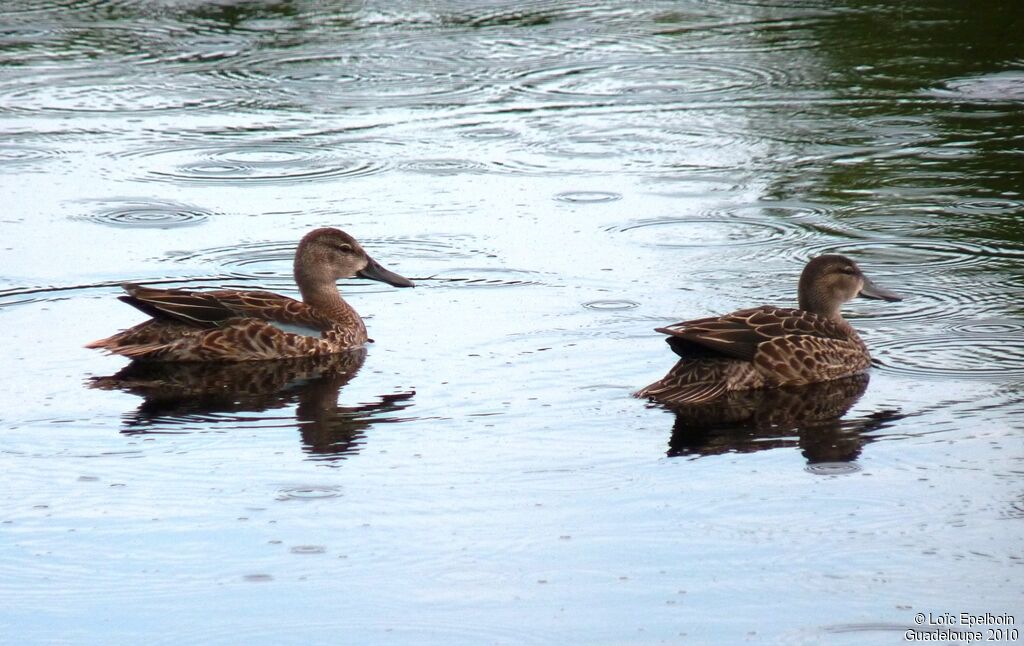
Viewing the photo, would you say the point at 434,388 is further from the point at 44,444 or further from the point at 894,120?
the point at 894,120

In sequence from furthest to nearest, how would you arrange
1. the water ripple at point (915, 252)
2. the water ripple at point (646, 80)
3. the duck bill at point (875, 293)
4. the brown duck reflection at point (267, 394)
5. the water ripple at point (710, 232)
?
1. the water ripple at point (646, 80)
2. the water ripple at point (710, 232)
3. the water ripple at point (915, 252)
4. the duck bill at point (875, 293)
5. the brown duck reflection at point (267, 394)

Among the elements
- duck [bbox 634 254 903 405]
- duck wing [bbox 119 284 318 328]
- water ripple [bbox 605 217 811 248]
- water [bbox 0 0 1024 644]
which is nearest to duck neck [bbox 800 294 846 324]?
duck [bbox 634 254 903 405]

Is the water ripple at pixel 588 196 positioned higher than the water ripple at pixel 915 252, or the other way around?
the water ripple at pixel 588 196

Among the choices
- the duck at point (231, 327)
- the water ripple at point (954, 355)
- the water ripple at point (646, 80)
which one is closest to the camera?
the water ripple at point (954, 355)

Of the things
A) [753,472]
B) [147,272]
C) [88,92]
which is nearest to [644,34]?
[88,92]

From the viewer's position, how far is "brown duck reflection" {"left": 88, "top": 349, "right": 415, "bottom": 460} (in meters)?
8.90

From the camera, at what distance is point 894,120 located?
16281 mm

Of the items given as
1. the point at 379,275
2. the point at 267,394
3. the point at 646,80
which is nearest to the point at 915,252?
the point at 379,275

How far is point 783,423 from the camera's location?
8.97 metres

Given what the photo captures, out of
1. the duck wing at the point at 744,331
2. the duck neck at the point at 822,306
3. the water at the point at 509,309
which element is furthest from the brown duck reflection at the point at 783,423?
the duck neck at the point at 822,306

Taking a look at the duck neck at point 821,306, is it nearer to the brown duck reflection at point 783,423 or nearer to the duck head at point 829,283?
the duck head at point 829,283

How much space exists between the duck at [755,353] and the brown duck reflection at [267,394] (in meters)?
1.46

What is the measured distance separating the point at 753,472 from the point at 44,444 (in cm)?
342

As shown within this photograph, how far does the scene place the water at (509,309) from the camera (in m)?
6.84
